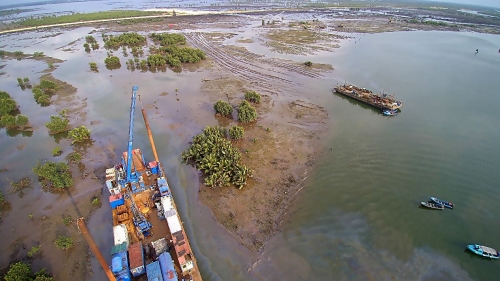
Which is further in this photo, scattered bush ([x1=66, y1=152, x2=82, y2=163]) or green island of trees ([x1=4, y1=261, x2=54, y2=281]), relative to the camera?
scattered bush ([x1=66, y1=152, x2=82, y2=163])

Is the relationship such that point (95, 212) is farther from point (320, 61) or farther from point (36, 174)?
point (320, 61)

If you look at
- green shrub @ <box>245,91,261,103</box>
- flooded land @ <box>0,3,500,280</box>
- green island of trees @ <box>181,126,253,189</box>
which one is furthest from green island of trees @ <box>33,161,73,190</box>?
green shrub @ <box>245,91,261,103</box>

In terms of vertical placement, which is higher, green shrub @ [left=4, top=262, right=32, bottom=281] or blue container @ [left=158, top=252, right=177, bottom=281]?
blue container @ [left=158, top=252, right=177, bottom=281]

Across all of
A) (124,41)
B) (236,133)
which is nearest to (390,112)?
(236,133)

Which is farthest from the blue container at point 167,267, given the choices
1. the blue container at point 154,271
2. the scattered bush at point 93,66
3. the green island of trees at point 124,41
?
the green island of trees at point 124,41

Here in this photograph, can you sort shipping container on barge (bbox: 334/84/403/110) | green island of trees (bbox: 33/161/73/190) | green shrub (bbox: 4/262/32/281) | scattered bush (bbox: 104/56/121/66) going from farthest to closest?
scattered bush (bbox: 104/56/121/66) → shipping container on barge (bbox: 334/84/403/110) → green island of trees (bbox: 33/161/73/190) → green shrub (bbox: 4/262/32/281)

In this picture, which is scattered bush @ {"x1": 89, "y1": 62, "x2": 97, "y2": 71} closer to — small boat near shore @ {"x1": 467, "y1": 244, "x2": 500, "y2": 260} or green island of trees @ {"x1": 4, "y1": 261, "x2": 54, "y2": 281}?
green island of trees @ {"x1": 4, "y1": 261, "x2": 54, "y2": 281}

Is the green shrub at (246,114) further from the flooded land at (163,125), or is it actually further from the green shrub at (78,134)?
the green shrub at (78,134)
